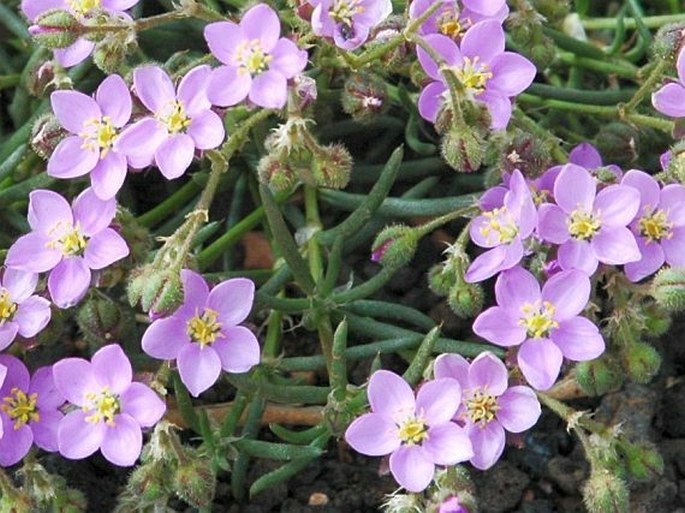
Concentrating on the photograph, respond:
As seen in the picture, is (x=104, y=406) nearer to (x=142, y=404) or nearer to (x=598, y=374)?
(x=142, y=404)

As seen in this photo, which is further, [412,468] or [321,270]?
[321,270]

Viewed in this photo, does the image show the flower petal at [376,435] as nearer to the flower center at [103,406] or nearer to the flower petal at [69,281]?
the flower center at [103,406]

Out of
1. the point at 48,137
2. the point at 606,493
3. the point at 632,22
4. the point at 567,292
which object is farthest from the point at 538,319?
the point at 632,22

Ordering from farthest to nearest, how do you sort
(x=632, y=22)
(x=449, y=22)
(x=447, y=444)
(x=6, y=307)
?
(x=632, y=22) → (x=449, y=22) → (x=6, y=307) → (x=447, y=444)

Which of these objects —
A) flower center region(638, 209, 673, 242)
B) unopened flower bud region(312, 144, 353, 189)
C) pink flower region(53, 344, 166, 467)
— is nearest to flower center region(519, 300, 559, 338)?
flower center region(638, 209, 673, 242)

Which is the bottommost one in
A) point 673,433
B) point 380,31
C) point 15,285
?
point 673,433

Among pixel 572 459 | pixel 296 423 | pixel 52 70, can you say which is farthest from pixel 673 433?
pixel 52 70

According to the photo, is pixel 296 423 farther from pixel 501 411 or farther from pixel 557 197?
pixel 557 197
